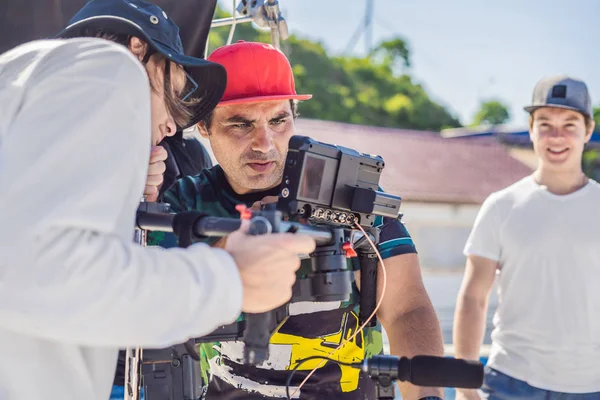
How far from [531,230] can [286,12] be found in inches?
60.6

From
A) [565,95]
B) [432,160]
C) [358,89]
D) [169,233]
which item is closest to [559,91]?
[565,95]

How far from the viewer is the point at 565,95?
3.84 m

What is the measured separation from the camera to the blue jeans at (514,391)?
3387 millimetres

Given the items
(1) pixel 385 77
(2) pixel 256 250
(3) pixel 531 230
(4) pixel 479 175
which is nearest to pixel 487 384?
(3) pixel 531 230

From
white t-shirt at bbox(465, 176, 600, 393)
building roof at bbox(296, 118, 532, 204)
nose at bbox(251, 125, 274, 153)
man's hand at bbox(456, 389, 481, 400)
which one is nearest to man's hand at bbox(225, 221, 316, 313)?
nose at bbox(251, 125, 274, 153)

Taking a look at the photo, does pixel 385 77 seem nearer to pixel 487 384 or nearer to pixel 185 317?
pixel 487 384

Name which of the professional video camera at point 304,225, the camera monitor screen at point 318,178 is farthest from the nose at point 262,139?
the camera monitor screen at point 318,178

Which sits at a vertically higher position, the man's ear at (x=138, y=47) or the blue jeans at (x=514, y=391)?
the man's ear at (x=138, y=47)

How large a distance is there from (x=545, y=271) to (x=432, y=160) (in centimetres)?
1749

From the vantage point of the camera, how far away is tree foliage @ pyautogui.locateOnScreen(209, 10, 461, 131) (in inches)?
1207

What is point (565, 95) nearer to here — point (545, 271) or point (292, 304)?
point (545, 271)

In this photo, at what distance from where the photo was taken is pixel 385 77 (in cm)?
3709

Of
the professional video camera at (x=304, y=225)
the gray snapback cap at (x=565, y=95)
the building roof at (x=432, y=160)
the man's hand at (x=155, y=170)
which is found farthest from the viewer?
the building roof at (x=432, y=160)

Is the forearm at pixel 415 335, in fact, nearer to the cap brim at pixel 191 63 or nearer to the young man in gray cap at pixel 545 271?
the cap brim at pixel 191 63
